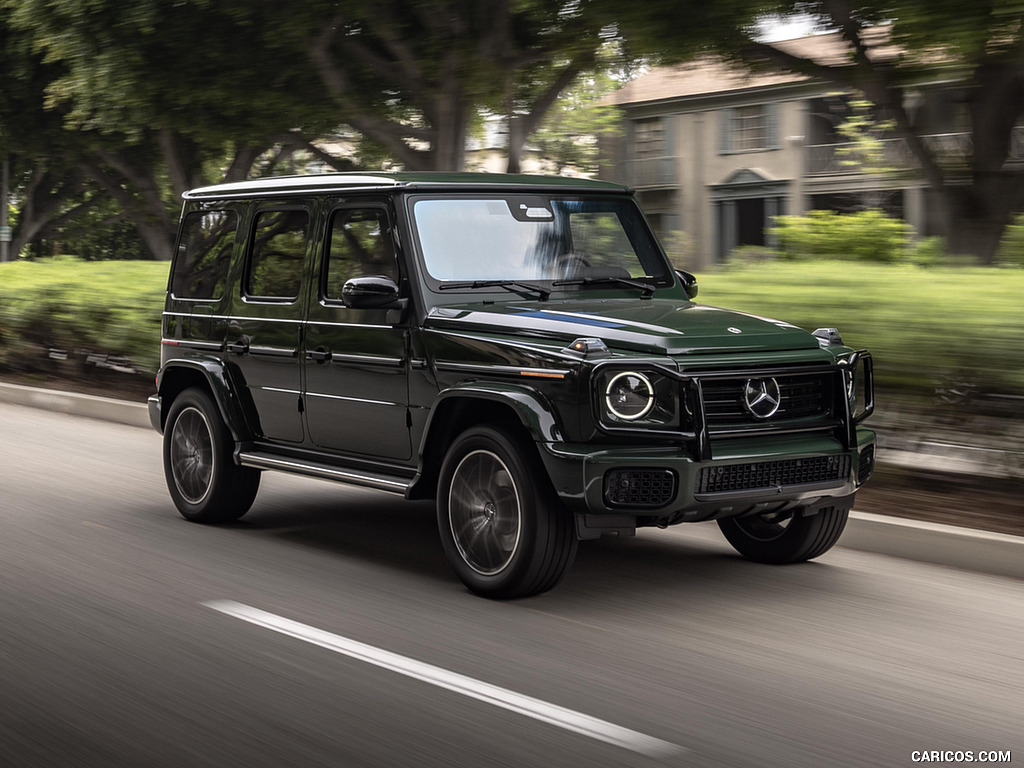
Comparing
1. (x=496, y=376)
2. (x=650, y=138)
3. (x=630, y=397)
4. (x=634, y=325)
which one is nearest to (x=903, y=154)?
(x=634, y=325)

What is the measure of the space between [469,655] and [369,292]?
2.07 metres

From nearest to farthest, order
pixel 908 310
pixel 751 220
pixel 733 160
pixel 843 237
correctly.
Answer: pixel 908 310 → pixel 843 237 → pixel 751 220 → pixel 733 160

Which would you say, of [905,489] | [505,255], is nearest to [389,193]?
[505,255]

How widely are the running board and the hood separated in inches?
33.6

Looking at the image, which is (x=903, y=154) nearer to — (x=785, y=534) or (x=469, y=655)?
(x=785, y=534)

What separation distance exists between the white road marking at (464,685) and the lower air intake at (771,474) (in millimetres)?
1442

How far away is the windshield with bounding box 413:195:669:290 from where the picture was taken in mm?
7012

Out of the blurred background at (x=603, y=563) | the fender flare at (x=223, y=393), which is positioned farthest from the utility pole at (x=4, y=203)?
the fender flare at (x=223, y=393)

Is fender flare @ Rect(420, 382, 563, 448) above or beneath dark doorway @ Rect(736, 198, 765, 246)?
beneath

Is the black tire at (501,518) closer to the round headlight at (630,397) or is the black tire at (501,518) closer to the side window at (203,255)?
the round headlight at (630,397)

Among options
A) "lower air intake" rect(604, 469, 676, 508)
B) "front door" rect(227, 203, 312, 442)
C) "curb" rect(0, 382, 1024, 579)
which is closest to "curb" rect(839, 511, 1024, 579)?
"curb" rect(0, 382, 1024, 579)

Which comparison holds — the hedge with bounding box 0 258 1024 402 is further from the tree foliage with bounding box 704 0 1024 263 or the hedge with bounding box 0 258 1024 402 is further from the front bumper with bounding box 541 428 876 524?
the tree foliage with bounding box 704 0 1024 263

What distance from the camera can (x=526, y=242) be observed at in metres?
7.21

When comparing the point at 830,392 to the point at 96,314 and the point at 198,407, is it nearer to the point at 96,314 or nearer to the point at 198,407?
the point at 198,407
